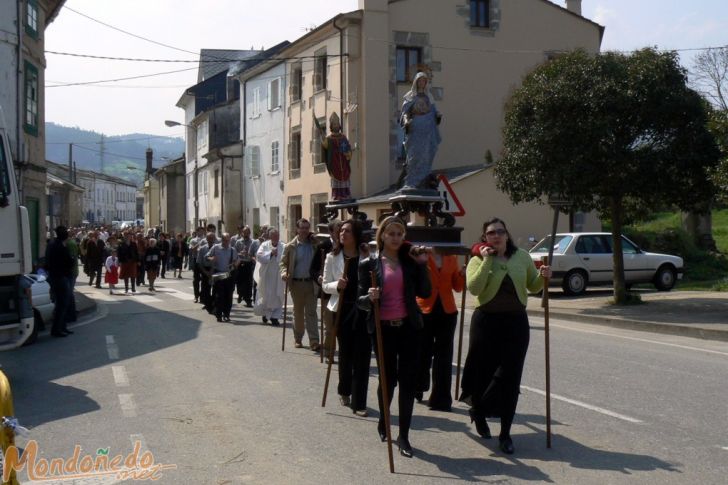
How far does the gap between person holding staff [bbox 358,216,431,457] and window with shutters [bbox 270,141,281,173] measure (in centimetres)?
3304

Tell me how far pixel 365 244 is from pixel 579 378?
314 cm

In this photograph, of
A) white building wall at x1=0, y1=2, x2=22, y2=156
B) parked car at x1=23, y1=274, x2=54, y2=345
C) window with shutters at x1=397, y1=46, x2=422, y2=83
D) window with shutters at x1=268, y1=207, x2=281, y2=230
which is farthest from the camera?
window with shutters at x1=268, y1=207, x2=281, y2=230

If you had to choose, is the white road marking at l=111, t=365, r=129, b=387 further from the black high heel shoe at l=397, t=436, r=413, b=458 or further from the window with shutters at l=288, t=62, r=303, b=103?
the window with shutters at l=288, t=62, r=303, b=103

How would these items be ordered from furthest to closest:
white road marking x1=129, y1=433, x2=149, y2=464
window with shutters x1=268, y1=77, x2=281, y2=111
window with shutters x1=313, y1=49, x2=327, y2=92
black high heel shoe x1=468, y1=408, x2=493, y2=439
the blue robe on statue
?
window with shutters x1=268, y1=77, x2=281, y2=111 < window with shutters x1=313, y1=49, x2=327, y2=92 < the blue robe on statue < black high heel shoe x1=468, y1=408, x2=493, y2=439 < white road marking x1=129, y1=433, x2=149, y2=464

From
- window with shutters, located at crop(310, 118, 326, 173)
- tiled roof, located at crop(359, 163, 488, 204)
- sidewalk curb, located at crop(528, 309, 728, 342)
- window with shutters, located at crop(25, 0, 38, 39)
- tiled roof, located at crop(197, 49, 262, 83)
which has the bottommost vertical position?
sidewalk curb, located at crop(528, 309, 728, 342)

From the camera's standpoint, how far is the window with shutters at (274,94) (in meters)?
39.1

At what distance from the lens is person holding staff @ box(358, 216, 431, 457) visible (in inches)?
255

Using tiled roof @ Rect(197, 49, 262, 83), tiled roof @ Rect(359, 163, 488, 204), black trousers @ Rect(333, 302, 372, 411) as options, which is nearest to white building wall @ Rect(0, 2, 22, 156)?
tiled roof @ Rect(359, 163, 488, 204)

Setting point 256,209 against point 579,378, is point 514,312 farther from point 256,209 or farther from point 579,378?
point 256,209

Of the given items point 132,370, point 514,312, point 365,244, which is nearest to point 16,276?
point 132,370

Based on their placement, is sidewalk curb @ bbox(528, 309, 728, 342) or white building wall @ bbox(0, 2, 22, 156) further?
white building wall @ bbox(0, 2, 22, 156)

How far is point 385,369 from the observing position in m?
6.53

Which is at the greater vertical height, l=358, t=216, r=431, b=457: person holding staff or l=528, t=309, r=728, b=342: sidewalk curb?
l=358, t=216, r=431, b=457: person holding staff

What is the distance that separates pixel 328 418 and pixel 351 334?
79cm
